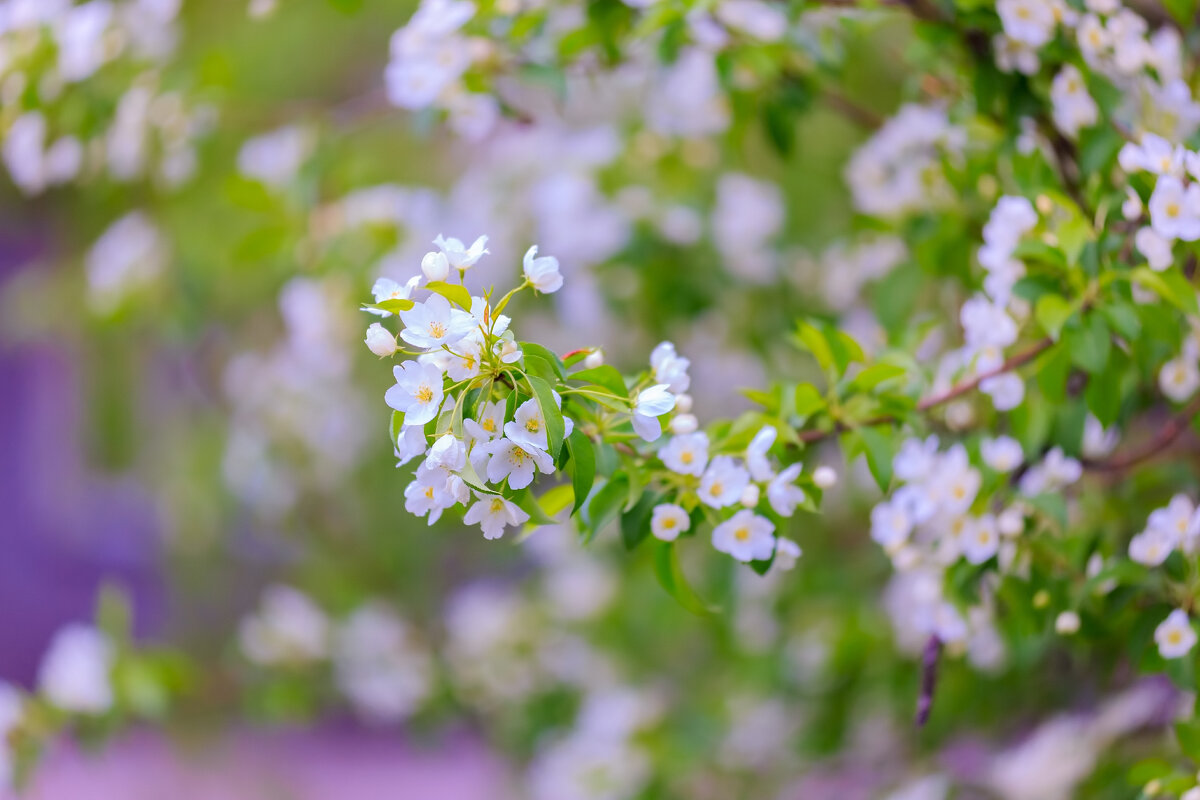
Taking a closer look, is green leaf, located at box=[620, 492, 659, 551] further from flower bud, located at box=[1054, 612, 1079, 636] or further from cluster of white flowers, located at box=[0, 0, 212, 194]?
cluster of white flowers, located at box=[0, 0, 212, 194]

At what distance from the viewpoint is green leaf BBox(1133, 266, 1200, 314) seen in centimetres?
83

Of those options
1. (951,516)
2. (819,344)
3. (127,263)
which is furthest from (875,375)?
(127,263)

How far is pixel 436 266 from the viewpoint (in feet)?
2.27

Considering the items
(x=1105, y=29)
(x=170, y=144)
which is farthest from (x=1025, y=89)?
(x=170, y=144)

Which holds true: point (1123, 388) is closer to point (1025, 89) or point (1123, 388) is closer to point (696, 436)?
point (1025, 89)

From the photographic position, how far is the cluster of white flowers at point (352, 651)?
186 centimetres

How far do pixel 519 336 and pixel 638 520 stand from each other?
3.48 feet

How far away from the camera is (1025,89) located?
41.5 inches

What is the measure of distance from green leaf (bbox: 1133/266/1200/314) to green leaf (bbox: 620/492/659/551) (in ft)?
1.39

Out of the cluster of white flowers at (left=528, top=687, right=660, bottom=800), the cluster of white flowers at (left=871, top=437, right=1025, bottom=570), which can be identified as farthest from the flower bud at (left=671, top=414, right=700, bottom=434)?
the cluster of white flowers at (left=528, top=687, right=660, bottom=800)

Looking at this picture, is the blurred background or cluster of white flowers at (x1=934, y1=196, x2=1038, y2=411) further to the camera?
Result: the blurred background

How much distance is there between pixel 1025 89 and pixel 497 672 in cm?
135

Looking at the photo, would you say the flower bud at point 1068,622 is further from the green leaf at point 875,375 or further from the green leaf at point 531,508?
the green leaf at point 531,508

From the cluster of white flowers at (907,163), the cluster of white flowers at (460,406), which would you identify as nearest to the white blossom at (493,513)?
the cluster of white flowers at (460,406)
